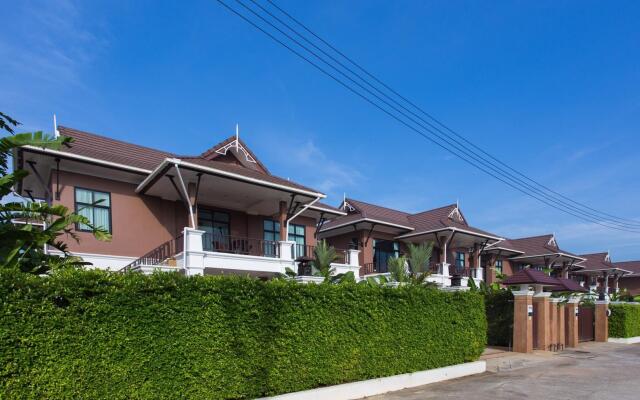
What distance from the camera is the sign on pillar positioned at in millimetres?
17312

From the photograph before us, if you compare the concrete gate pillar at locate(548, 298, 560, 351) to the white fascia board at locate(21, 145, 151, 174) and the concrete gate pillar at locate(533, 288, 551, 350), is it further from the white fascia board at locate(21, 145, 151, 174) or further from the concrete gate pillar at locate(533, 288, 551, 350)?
the white fascia board at locate(21, 145, 151, 174)

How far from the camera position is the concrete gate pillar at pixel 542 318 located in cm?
1817

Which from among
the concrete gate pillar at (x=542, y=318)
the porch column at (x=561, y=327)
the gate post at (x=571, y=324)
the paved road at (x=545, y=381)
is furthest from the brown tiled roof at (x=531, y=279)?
the gate post at (x=571, y=324)

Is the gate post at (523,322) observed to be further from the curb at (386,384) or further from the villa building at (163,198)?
the villa building at (163,198)

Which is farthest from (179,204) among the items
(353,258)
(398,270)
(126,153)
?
(398,270)

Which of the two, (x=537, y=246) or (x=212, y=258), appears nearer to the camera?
(x=212, y=258)

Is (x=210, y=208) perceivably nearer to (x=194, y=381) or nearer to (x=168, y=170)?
(x=168, y=170)

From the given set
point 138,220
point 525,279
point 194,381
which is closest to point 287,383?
point 194,381

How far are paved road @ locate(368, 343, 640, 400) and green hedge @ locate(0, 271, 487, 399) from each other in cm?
115

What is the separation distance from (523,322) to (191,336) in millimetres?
14357

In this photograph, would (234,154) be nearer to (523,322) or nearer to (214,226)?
(214,226)

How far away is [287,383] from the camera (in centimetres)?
859

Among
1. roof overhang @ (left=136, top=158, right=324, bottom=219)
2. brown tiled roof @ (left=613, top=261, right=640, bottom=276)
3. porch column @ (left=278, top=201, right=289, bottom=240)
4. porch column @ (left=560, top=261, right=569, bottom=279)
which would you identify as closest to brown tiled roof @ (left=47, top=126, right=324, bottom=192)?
roof overhang @ (left=136, top=158, right=324, bottom=219)

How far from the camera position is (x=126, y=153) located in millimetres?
17000
